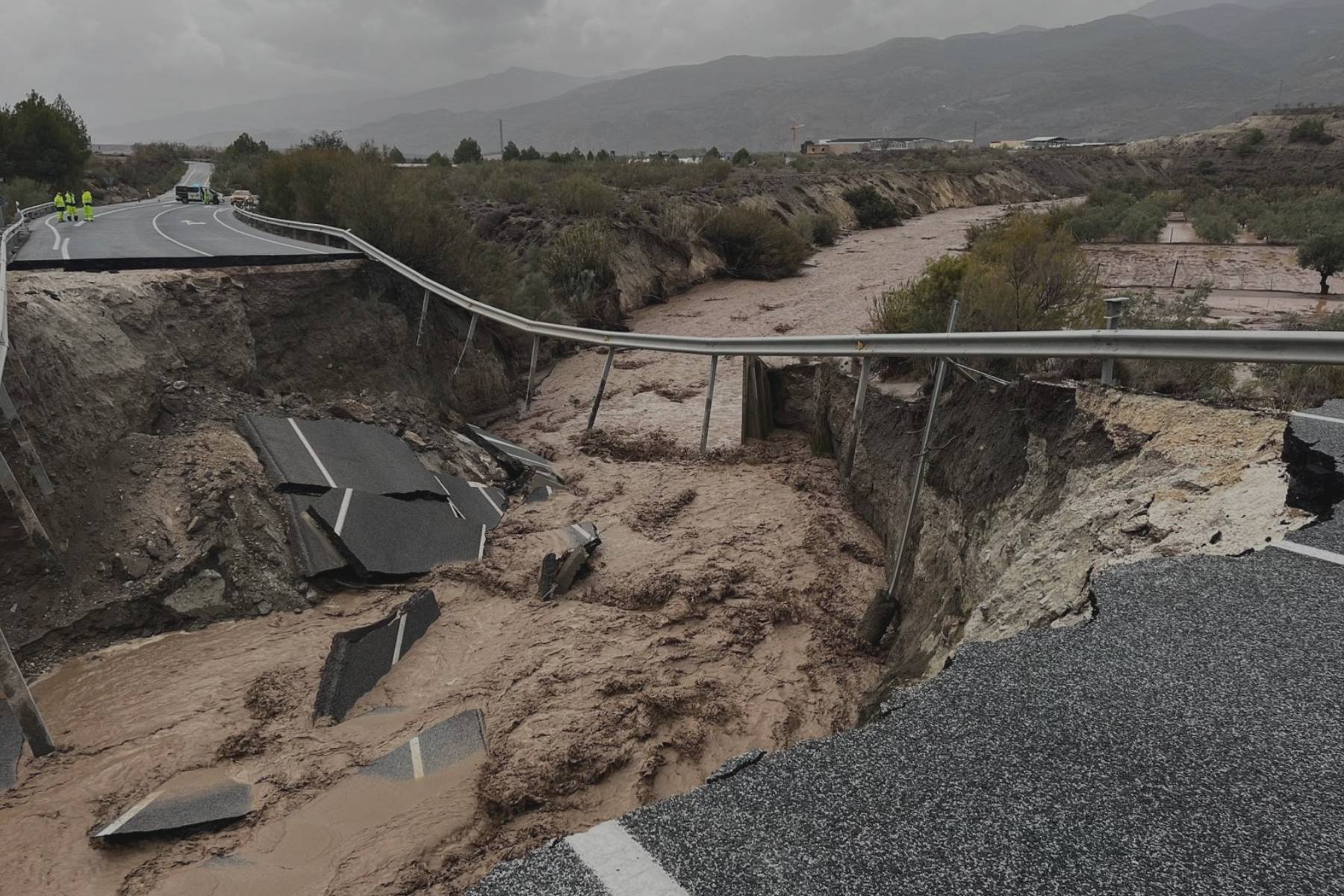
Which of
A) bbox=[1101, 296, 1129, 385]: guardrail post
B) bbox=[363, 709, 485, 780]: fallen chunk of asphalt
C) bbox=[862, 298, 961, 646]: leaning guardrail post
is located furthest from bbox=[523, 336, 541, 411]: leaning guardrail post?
bbox=[1101, 296, 1129, 385]: guardrail post

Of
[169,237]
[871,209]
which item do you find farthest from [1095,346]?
[871,209]

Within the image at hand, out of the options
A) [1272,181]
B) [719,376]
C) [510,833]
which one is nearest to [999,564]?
[510,833]

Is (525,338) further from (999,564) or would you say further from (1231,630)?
(1231,630)

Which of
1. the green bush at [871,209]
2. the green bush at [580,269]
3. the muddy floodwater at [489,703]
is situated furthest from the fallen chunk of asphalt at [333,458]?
the green bush at [871,209]

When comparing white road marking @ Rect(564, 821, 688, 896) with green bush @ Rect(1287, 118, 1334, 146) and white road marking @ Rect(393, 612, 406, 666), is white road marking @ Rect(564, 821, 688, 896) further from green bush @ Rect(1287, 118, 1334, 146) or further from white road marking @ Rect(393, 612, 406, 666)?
green bush @ Rect(1287, 118, 1334, 146)

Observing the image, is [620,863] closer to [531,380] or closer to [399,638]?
[399,638]

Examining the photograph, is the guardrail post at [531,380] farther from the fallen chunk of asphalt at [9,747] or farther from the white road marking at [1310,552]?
the white road marking at [1310,552]
